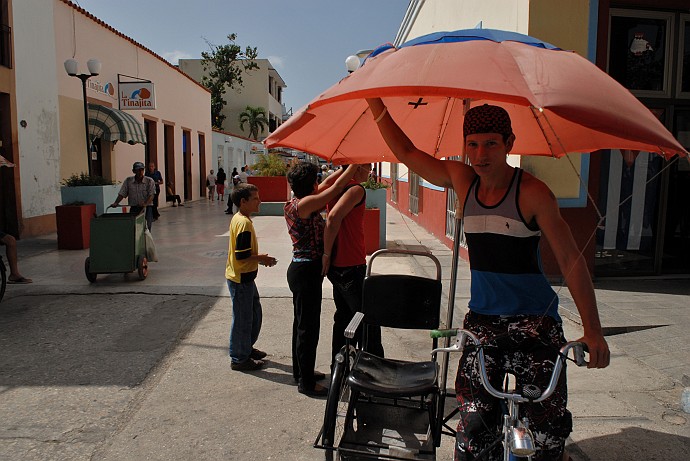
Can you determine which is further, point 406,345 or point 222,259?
point 222,259

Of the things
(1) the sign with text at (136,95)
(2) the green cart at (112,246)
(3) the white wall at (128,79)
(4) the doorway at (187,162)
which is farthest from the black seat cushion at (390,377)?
(4) the doorway at (187,162)

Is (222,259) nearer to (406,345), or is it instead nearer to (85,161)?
(406,345)

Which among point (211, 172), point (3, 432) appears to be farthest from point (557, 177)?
point (211, 172)

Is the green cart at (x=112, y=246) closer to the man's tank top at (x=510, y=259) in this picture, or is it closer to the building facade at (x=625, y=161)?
the building facade at (x=625, y=161)

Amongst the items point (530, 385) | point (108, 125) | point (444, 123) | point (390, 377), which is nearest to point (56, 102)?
point (108, 125)

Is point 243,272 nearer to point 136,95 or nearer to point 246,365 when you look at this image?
point 246,365

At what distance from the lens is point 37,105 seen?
486 inches

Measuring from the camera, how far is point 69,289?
714 centimetres

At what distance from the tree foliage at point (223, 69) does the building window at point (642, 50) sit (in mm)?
40158

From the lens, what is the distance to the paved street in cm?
335

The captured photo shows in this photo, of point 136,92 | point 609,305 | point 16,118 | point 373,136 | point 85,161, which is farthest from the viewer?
point 136,92

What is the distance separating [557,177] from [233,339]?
466 centimetres

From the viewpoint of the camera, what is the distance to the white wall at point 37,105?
1175 cm

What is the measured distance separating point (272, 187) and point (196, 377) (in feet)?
49.0
